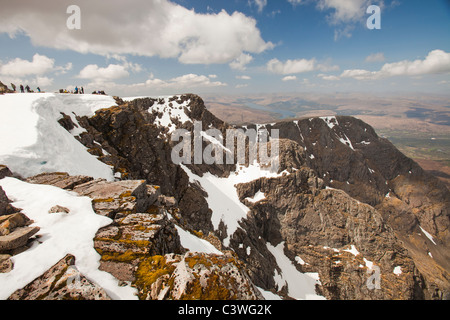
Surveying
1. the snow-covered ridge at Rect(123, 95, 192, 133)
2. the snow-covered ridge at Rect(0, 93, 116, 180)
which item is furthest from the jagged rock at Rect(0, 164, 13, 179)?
the snow-covered ridge at Rect(123, 95, 192, 133)

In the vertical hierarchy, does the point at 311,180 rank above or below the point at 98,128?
below

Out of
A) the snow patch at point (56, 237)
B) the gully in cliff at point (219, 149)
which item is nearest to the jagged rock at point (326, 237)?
the gully in cliff at point (219, 149)

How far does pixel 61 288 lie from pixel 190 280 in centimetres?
445

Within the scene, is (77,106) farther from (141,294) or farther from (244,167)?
(244,167)

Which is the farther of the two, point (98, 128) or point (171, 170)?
point (171, 170)

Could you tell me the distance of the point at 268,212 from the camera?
3130 inches

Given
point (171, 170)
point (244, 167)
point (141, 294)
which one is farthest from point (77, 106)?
point (244, 167)

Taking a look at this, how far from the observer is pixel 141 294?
7547 mm

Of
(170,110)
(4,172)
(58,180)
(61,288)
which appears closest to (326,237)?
(58,180)

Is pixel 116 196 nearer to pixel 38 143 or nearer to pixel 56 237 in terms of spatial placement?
pixel 56 237

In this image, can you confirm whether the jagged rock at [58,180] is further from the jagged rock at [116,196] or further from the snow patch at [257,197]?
the snow patch at [257,197]

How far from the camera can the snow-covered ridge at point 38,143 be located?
15703 millimetres

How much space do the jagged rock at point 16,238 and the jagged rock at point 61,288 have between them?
194 cm
